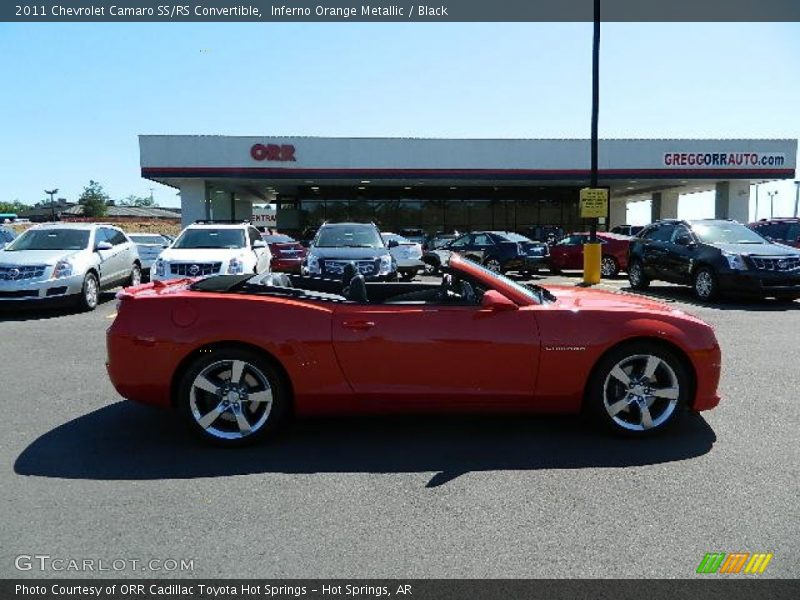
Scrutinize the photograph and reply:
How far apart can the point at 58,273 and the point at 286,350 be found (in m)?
8.45

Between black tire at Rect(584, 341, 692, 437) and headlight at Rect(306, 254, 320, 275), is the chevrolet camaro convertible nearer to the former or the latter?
black tire at Rect(584, 341, 692, 437)

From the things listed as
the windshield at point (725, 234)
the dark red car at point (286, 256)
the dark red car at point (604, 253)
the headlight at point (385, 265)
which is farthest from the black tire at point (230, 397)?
the dark red car at point (604, 253)

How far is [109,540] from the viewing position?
287 centimetres

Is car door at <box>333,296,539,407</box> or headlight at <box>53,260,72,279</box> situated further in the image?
headlight at <box>53,260,72,279</box>

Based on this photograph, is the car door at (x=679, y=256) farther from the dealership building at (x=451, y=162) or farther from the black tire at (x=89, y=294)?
the black tire at (x=89, y=294)

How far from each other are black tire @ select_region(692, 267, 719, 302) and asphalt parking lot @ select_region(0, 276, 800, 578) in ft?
23.0

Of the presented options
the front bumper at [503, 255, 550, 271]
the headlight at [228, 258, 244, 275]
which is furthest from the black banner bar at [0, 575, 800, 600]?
the front bumper at [503, 255, 550, 271]

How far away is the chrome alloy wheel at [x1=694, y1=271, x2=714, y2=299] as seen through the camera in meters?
11.6

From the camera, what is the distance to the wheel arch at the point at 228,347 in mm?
3992

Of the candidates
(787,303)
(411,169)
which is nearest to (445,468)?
(787,303)

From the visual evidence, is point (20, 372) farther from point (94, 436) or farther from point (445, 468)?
point (445, 468)

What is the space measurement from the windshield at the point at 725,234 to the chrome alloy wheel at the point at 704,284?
80 cm

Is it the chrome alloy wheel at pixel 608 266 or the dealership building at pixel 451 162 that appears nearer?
the chrome alloy wheel at pixel 608 266

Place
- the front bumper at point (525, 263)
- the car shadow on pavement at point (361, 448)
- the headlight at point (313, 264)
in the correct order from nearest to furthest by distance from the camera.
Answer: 1. the car shadow on pavement at point (361, 448)
2. the headlight at point (313, 264)
3. the front bumper at point (525, 263)
